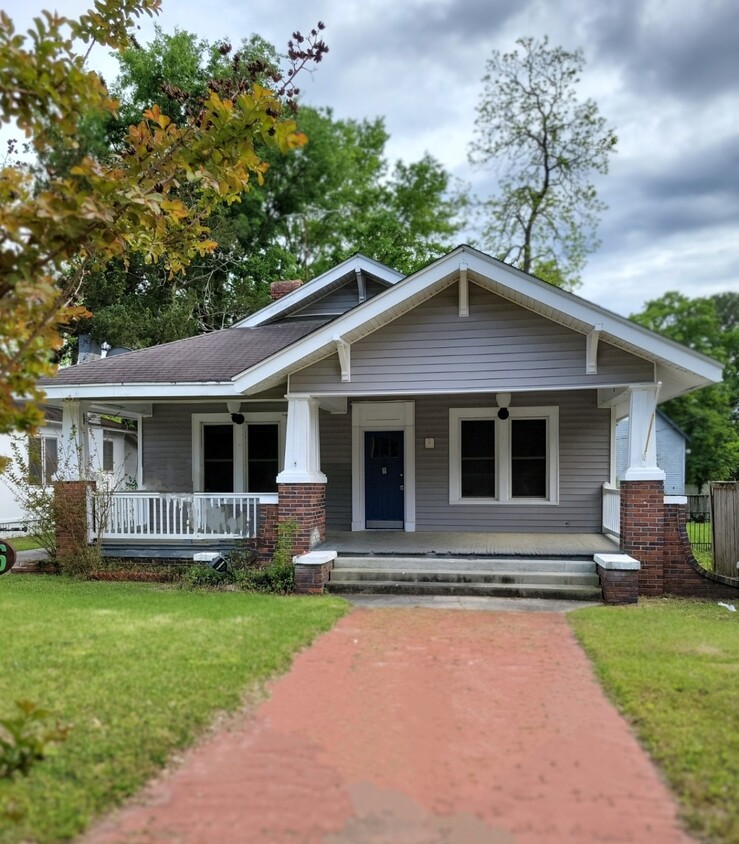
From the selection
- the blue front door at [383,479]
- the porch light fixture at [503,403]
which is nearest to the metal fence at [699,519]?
the porch light fixture at [503,403]

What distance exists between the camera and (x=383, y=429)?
37.9 feet

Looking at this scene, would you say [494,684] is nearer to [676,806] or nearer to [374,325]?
[676,806]

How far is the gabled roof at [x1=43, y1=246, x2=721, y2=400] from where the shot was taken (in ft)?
26.9

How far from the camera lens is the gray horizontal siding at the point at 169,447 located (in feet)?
40.7

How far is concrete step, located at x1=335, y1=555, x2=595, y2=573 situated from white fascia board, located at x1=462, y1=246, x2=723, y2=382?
2859mm

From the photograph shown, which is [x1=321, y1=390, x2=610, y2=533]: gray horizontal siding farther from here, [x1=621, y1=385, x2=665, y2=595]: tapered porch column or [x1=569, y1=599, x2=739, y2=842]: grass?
[x1=569, y1=599, x2=739, y2=842]: grass

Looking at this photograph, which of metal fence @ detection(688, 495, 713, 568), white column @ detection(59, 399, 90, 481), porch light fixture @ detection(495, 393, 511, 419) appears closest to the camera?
white column @ detection(59, 399, 90, 481)

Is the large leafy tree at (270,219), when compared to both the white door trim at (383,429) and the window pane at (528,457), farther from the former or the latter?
the window pane at (528,457)

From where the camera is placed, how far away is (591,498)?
425 inches

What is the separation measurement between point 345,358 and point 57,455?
7.93m

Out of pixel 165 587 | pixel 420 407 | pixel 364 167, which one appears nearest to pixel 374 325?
pixel 420 407

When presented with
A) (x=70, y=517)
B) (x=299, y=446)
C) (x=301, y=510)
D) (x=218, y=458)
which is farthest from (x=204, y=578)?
(x=218, y=458)

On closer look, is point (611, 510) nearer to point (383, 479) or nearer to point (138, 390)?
point (383, 479)

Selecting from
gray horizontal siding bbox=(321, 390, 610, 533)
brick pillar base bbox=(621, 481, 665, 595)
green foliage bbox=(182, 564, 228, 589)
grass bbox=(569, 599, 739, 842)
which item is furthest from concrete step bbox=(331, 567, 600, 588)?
gray horizontal siding bbox=(321, 390, 610, 533)
